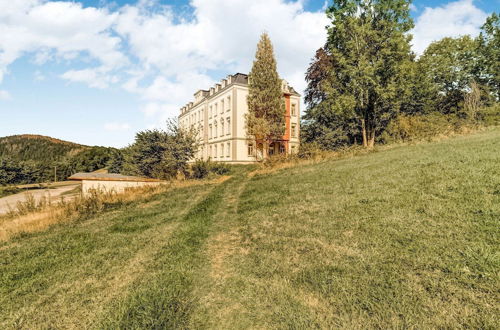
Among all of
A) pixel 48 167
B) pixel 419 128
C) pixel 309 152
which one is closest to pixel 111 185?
pixel 309 152

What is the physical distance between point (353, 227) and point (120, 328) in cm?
438

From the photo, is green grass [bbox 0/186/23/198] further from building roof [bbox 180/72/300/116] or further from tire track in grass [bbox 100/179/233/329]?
building roof [bbox 180/72/300/116]

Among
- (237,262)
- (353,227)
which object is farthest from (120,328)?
(353,227)

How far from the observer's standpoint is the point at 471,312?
2602 millimetres

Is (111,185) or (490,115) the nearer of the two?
(111,185)

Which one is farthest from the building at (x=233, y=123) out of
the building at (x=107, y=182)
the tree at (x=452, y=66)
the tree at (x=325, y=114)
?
the tree at (x=452, y=66)

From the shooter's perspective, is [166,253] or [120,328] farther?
[166,253]

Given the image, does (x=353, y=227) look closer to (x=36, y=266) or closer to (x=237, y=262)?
(x=237, y=262)

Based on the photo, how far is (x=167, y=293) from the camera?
3.61m

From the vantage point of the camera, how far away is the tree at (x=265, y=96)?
28328 mm

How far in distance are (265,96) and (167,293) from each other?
26.7 metres

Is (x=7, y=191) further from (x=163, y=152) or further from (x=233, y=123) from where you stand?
(x=233, y=123)

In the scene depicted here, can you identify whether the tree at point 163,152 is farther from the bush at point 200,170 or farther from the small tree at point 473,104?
the small tree at point 473,104

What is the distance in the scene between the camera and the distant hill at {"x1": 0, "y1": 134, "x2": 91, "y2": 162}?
5544 centimetres
